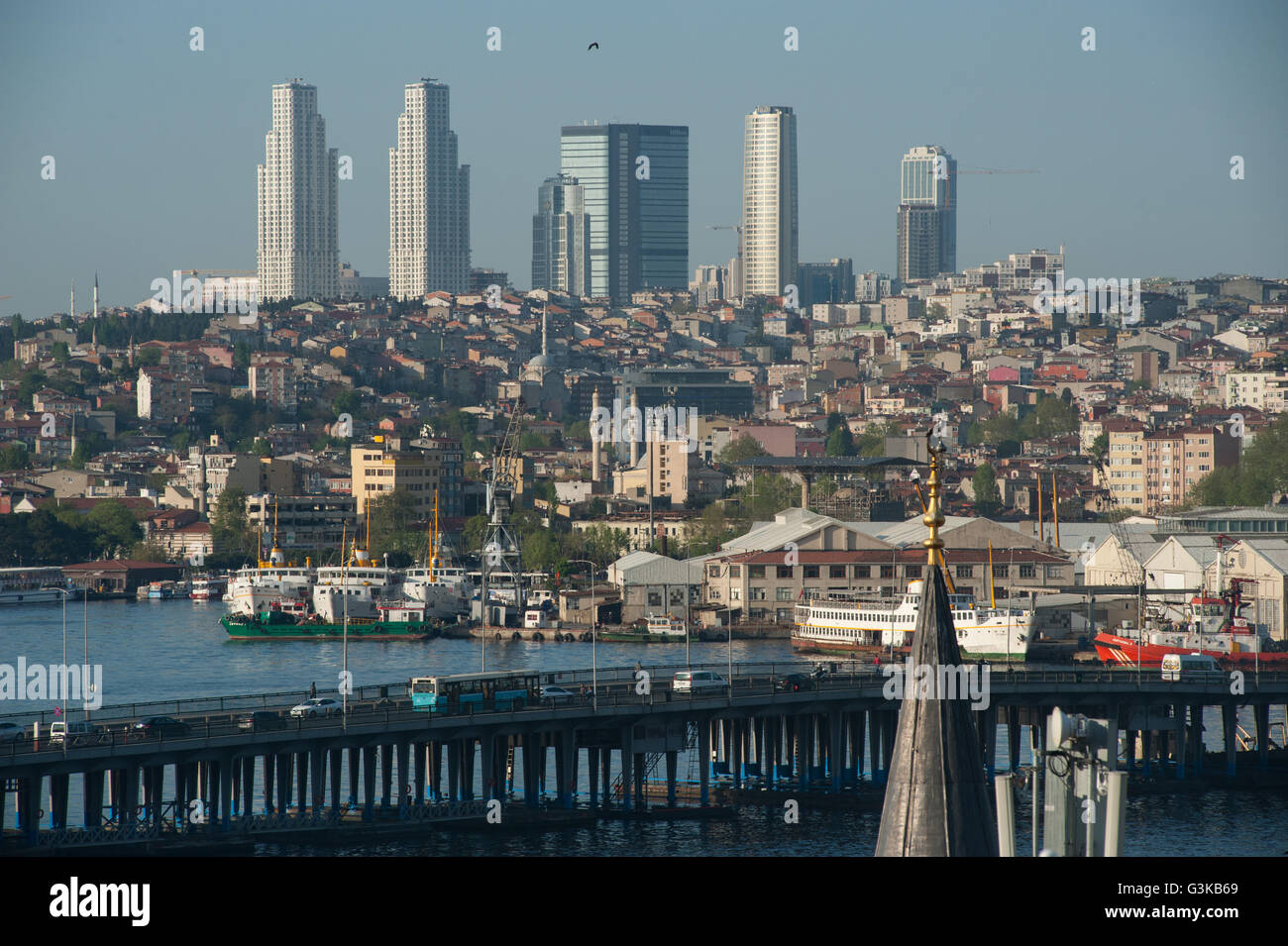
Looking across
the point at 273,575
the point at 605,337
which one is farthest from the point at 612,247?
the point at 273,575

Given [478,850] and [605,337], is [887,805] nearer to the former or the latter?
[478,850]

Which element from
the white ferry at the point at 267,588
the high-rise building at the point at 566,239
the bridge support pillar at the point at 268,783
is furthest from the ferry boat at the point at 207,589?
the high-rise building at the point at 566,239

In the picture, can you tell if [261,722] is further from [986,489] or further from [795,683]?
[986,489]

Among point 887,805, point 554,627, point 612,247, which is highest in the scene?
point 612,247

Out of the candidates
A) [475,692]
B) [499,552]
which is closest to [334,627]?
[499,552]

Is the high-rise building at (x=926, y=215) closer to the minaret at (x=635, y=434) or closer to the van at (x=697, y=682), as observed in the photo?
the minaret at (x=635, y=434)

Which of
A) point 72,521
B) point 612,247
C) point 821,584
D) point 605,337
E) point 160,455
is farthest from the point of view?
point 612,247
